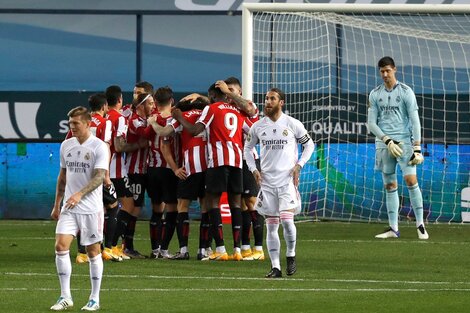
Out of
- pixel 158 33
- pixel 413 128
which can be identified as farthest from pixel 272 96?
pixel 158 33

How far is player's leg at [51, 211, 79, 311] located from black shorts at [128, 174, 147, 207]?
446cm

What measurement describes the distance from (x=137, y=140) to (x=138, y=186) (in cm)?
53

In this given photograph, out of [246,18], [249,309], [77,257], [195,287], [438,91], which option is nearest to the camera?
[249,309]

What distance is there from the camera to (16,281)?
12.4 metres

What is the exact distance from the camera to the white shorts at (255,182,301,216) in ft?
42.1

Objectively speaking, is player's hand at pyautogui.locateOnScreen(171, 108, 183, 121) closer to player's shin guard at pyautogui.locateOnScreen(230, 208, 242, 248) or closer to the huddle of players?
the huddle of players

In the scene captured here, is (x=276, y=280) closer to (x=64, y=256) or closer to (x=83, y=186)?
(x=83, y=186)

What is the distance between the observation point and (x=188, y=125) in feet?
48.2

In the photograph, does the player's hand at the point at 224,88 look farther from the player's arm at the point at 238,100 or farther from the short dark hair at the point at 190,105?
the short dark hair at the point at 190,105

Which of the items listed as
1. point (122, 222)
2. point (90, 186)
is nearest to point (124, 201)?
point (122, 222)

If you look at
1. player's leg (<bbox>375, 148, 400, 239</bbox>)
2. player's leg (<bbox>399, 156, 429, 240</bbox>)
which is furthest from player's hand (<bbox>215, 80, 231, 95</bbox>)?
player's leg (<bbox>399, 156, 429, 240</bbox>)

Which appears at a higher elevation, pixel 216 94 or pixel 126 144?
pixel 216 94

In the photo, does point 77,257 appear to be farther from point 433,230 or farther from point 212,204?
point 433,230

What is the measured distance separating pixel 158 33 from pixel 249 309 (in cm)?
1913
